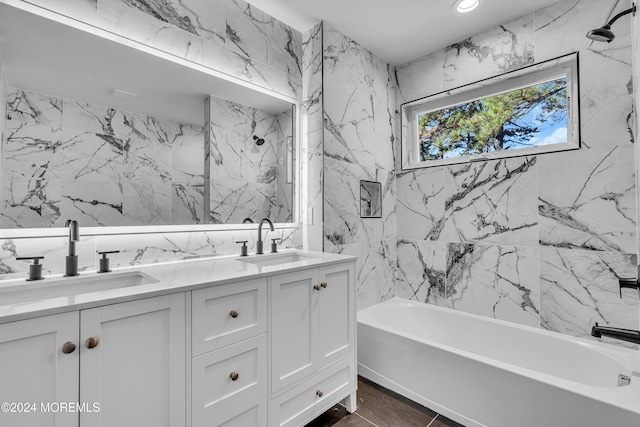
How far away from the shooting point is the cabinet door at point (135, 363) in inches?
34.8

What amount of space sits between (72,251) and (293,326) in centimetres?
100

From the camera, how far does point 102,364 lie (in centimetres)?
90

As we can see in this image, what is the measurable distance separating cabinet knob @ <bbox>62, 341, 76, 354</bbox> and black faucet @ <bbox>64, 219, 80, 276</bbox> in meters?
0.51

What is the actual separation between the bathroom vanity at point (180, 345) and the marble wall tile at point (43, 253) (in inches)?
3.5

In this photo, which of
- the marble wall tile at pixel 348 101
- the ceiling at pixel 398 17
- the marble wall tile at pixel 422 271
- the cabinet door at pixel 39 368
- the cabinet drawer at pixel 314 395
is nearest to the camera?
the cabinet door at pixel 39 368

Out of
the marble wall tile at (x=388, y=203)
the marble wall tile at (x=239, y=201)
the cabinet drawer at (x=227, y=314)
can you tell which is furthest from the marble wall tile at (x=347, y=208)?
the cabinet drawer at (x=227, y=314)

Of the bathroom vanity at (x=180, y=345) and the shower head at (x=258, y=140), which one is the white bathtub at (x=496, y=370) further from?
the shower head at (x=258, y=140)

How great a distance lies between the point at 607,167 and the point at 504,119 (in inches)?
29.1

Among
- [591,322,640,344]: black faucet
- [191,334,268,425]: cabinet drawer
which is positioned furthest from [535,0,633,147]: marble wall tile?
[191,334,268,425]: cabinet drawer

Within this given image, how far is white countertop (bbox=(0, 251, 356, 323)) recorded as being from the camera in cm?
82

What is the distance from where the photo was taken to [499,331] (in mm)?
2107

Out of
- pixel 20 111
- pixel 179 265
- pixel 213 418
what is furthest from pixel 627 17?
pixel 20 111

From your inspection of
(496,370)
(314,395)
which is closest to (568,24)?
(496,370)

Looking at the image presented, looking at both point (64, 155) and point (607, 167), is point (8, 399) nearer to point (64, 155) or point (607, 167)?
point (64, 155)
